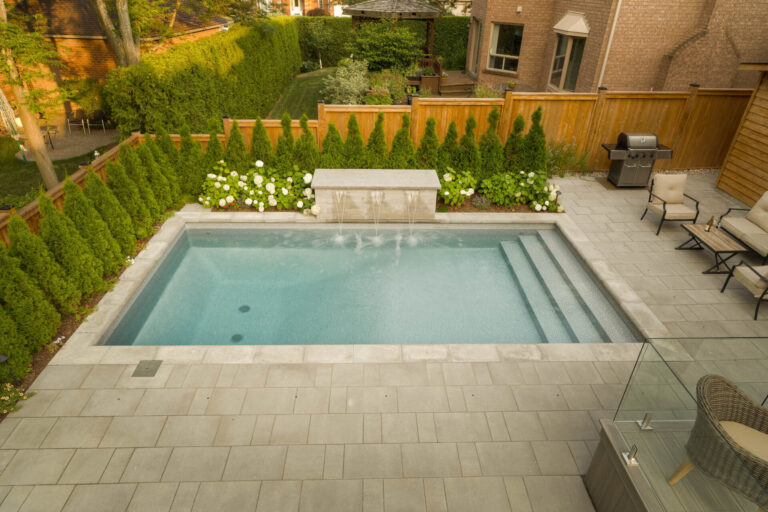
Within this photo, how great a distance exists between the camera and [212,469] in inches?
170

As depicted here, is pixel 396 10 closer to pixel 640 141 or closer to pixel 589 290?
pixel 640 141

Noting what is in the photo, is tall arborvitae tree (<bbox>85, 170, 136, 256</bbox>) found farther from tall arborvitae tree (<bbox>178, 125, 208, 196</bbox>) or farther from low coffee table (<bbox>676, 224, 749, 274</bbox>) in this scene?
low coffee table (<bbox>676, 224, 749, 274</bbox>)

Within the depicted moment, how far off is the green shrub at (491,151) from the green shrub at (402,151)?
5.37 feet

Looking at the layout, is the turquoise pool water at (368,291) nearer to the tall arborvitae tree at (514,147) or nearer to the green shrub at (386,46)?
the tall arborvitae tree at (514,147)

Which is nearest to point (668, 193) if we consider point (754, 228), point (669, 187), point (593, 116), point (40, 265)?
Answer: point (669, 187)

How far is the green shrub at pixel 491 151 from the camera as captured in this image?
9.97m

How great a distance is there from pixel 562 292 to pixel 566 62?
10603mm

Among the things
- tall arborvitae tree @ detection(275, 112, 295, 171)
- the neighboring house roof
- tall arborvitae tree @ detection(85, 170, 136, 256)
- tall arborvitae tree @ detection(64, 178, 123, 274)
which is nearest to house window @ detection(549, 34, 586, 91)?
tall arborvitae tree @ detection(275, 112, 295, 171)

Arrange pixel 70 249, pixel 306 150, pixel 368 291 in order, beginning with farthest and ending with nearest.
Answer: pixel 306 150 < pixel 368 291 < pixel 70 249

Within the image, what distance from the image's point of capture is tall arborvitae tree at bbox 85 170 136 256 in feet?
23.5

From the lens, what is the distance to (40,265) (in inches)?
224

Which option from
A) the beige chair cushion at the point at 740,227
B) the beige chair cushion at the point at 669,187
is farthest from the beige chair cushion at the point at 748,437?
the beige chair cushion at the point at 669,187

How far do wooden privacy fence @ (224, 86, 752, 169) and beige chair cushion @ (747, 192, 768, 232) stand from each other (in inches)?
155

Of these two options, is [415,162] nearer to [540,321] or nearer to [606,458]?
[540,321]
